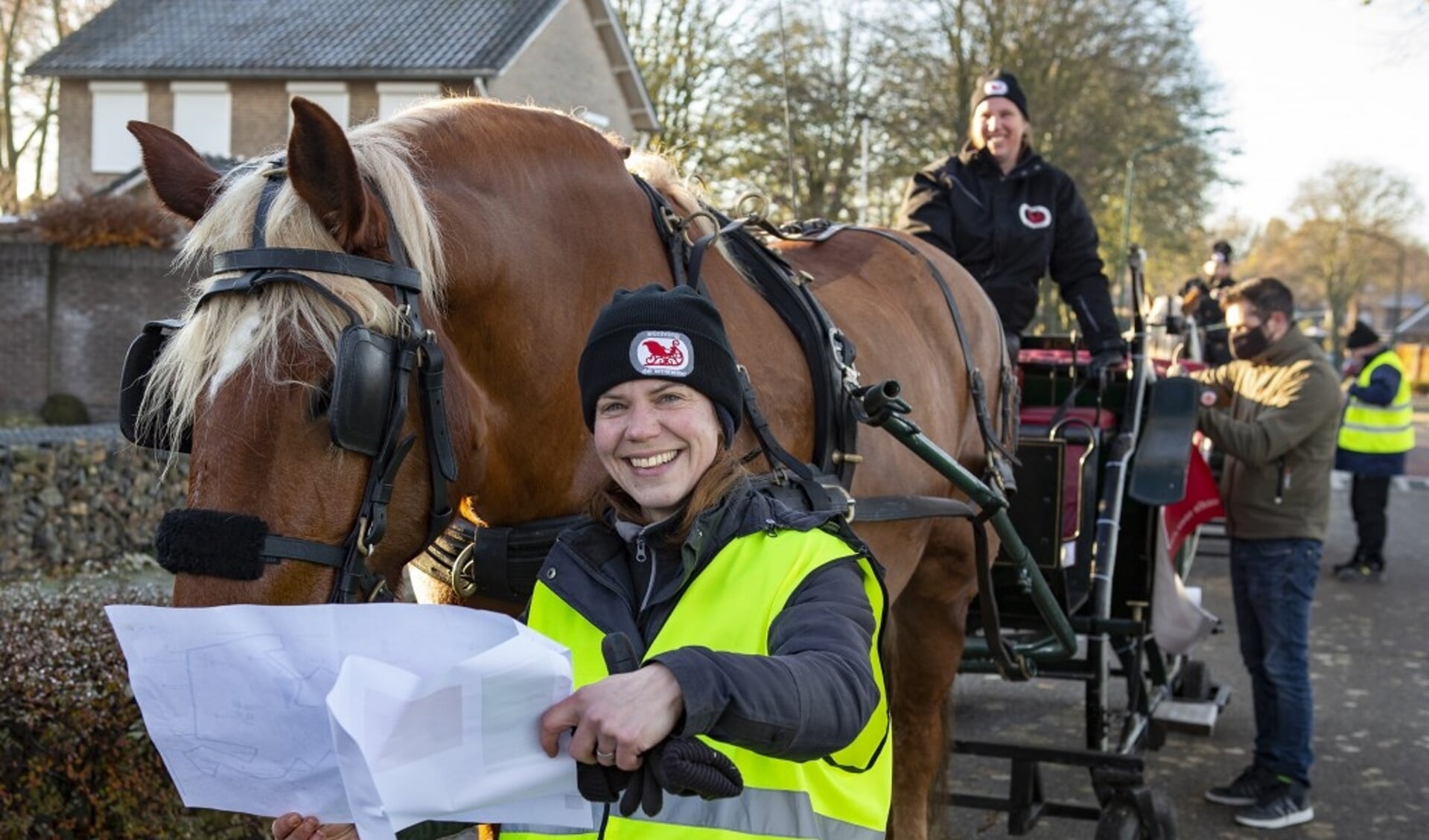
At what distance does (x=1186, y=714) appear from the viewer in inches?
223

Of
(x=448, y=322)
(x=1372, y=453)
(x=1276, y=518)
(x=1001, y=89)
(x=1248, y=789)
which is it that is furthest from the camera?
(x=1372, y=453)

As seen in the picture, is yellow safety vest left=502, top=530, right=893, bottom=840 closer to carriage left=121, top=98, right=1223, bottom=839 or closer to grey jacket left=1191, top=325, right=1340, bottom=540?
carriage left=121, top=98, right=1223, bottom=839

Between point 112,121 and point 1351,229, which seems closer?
point 112,121

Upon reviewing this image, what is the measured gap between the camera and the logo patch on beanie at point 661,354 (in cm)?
175

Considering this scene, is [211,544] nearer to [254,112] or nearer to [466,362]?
[466,362]

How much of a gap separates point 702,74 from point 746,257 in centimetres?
2463

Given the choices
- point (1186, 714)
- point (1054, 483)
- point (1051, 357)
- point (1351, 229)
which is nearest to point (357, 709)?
point (1054, 483)

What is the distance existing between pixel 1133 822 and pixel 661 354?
3.34 metres

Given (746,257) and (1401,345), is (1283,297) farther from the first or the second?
(1401,345)

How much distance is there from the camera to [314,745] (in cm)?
154

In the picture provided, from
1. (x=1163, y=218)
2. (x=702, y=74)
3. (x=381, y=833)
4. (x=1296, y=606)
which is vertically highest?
(x=702, y=74)

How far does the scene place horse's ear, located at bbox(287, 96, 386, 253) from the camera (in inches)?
75.9

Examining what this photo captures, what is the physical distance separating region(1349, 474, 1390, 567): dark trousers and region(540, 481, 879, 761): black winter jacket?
10.7m

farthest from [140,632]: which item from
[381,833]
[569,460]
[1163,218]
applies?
[1163,218]
